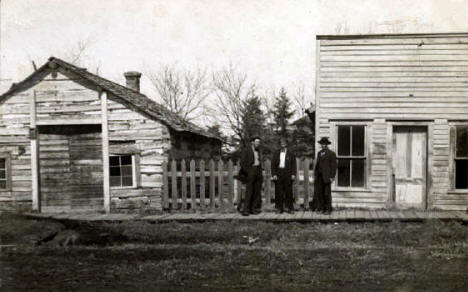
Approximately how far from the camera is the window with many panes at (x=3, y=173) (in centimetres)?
1383

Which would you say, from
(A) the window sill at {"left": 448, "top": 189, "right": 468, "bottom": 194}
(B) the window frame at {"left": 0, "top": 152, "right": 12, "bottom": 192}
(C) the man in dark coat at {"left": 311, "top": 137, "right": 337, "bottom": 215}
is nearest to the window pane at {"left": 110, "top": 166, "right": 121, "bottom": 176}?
(B) the window frame at {"left": 0, "top": 152, "right": 12, "bottom": 192}

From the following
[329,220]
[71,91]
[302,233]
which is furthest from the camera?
[71,91]

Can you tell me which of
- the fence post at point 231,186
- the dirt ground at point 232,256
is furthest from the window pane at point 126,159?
the fence post at point 231,186

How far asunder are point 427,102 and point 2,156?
12.5 meters

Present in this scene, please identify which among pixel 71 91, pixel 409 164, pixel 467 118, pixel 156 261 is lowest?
pixel 156 261

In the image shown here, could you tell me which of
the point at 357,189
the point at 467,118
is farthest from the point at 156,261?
the point at 467,118

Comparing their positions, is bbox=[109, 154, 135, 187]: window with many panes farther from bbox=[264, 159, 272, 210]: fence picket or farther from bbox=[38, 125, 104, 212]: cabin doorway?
bbox=[264, 159, 272, 210]: fence picket

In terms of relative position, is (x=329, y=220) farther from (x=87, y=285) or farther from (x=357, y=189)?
(x=87, y=285)

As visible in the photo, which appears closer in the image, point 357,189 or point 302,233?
point 302,233

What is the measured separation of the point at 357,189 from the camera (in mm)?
12930

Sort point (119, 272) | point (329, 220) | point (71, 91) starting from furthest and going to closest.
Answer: point (71, 91) < point (329, 220) < point (119, 272)

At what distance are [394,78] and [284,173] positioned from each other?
4.22 m

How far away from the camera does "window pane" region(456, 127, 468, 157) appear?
41.4 ft

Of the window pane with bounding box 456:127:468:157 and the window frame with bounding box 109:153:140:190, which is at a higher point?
the window pane with bounding box 456:127:468:157
